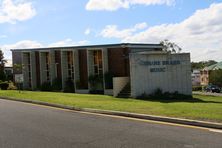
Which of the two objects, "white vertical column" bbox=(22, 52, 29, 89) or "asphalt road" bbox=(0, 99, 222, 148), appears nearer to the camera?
"asphalt road" bbox=(0, 99, 222, 148)

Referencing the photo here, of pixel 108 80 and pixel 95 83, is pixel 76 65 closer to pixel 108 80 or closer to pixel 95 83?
pixel 95 83

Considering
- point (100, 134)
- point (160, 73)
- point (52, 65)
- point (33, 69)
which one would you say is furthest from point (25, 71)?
point (100, 134)

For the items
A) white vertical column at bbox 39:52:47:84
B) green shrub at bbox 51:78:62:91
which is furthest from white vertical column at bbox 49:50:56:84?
white vertical column at bbox 39:52:47:84

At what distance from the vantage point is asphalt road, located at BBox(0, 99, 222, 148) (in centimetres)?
938

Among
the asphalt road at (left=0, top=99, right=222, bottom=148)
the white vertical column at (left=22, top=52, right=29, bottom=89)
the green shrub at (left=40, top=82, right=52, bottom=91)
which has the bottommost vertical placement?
the asphalt road at (left=0, top=99, right=222, bottom=148)

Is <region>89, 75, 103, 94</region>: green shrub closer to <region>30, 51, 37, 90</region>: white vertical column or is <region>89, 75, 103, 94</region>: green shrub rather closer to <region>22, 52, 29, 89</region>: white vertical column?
<region>30, 51, 37, 90</region>: white vertical column

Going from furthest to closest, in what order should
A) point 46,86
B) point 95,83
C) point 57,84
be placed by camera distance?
1. point 46,86
2. point 57,84
3. point 95,83

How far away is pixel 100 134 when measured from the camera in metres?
10.8

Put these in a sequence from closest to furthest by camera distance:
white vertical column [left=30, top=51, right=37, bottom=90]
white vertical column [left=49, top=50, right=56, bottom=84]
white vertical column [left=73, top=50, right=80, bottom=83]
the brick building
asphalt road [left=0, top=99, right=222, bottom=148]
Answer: asphalt road [left=0, top=99, right=222, bottom=148] → the brick building → white vertical column [left=73, top=50, right=80, bottom=83] → white vertical column [left=49, top=50, right=56, bottom=84] → white vertical column [left=30, top=51, right=37, bottom=90]

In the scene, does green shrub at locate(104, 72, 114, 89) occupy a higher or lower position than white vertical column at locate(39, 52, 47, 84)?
lower

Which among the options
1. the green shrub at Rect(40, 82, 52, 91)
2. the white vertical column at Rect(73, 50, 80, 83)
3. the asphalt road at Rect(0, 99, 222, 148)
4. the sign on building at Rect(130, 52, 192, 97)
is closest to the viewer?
the asphalt road at Rect(0, 99, 222, 148)

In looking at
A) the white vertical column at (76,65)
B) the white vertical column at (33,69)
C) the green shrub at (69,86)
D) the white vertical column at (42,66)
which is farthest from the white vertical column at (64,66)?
the white vertical column at (33,69)

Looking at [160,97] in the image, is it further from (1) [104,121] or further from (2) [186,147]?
(2) [186,147]

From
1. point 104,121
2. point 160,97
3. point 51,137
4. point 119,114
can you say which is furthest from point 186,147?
point 160,97
